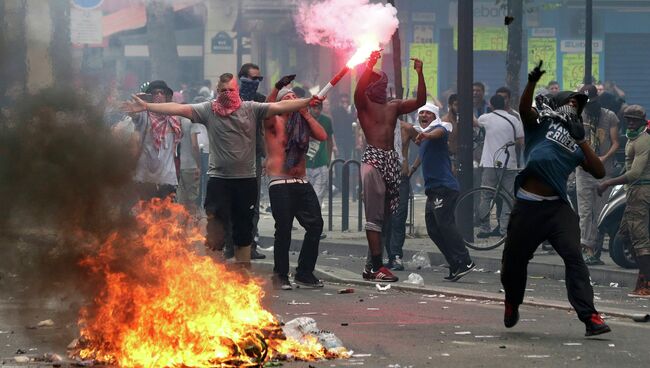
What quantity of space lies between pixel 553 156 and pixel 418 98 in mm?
3367

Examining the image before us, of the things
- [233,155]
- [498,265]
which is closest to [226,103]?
[233,155]

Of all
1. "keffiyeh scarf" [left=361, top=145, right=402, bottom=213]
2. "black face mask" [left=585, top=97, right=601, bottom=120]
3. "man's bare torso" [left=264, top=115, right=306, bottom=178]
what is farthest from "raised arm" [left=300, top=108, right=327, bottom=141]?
"black face mask" [left=585, top=97, right=601, bottom=120]

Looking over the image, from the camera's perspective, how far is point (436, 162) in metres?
13.9

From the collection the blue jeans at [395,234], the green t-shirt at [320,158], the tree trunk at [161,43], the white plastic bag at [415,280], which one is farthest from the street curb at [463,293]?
the tree trunk at [161,43]

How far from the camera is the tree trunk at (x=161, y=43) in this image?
37.7 m

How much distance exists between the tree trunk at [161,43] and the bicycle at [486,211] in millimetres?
21528

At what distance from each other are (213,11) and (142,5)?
6921 mm

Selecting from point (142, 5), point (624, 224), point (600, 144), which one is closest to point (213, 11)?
point (142, 5)

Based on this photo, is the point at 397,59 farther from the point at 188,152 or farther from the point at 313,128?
the point at 313,128

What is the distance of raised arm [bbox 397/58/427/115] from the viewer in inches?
497

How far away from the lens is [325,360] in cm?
817

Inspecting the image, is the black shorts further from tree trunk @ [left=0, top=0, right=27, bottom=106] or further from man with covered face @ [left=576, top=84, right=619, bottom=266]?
man with covered face @ [left=576, top=84, right=619, bottom=266]

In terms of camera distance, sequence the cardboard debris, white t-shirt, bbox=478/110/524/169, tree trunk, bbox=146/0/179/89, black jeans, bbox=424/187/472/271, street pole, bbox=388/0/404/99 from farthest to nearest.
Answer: tree trunk, bbox=146/0/179/89 → white t-shirt, bbox=478/110/524/169 → street pole, bbox=388/0/404/99 → black jeans, bbox=424/187/472/271 → the cardboard debris

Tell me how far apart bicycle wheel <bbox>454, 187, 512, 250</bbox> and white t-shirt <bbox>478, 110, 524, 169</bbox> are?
877 millimetres
